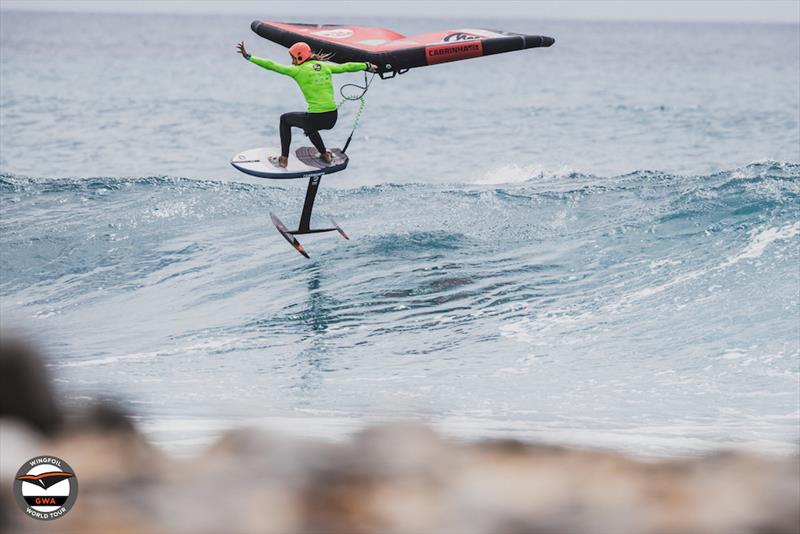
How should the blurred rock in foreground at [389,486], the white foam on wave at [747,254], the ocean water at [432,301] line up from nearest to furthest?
the blurred rock in foreground at [389,486], the ocean water at [432,301], the white foam on wave at [747,254]

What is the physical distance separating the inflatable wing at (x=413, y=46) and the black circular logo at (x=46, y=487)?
10341 millimetres

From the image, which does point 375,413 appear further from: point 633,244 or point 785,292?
point 633,244

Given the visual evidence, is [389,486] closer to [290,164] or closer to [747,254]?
[290,164]

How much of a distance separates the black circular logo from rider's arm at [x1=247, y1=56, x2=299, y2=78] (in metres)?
9.74

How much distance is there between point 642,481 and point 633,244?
1647 centimetres

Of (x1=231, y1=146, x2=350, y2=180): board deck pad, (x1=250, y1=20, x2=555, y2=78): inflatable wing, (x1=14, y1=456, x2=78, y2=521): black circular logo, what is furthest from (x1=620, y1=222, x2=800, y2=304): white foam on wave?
(x1=14, y1=456, x2=78, y2=521): black circular logo

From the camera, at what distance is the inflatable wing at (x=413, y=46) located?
37.4ft

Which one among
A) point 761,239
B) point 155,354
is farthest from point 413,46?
point 761,239

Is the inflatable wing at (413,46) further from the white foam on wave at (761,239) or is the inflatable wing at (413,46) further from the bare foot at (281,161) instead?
the white foam on wave at (761,239)

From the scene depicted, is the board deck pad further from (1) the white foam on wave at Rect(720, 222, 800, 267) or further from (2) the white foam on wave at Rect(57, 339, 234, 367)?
(1) the white foam on wave at Rect(720, 222, 800, 267)

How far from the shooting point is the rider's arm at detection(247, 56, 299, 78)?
10.6 meters

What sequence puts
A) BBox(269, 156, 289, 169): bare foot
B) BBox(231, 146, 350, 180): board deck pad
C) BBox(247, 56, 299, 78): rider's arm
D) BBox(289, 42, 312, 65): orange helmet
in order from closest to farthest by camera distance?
BBox(247, 56, 299, 78): rider's arm < BBox(289, 42, 312, 65): orange helmet < BBox(231, 146, 350, 180): board deck pad < BBox(269, 156, 289, 169): bare foot

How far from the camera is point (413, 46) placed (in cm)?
1162

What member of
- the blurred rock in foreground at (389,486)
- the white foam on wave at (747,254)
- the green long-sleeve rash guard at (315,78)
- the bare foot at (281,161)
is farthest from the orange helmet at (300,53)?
the blurred rock in foreground at (389,486)
